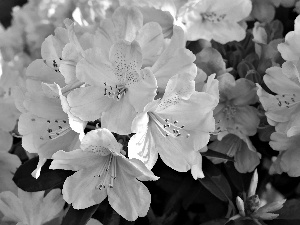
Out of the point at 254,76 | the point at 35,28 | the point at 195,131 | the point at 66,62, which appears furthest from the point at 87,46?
the point at 35,28

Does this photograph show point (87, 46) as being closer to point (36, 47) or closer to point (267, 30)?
point (267, 30)

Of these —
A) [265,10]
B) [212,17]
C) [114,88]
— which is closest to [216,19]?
[212,17]

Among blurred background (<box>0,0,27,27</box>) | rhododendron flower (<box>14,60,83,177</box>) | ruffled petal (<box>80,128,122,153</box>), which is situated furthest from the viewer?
blurred background (<box>0,0,27,27</box>)

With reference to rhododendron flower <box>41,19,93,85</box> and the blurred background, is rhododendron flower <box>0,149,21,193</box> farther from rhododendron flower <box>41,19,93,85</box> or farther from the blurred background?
the blurred background

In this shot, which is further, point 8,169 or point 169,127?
point 8,169

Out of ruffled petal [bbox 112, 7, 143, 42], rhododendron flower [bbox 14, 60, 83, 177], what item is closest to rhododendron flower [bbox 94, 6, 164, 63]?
ruffled petal [bbox 112, 7, 143, 42]

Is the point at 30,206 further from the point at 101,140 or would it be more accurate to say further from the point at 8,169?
the point at 101,140

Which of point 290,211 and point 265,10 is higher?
point 265,10
